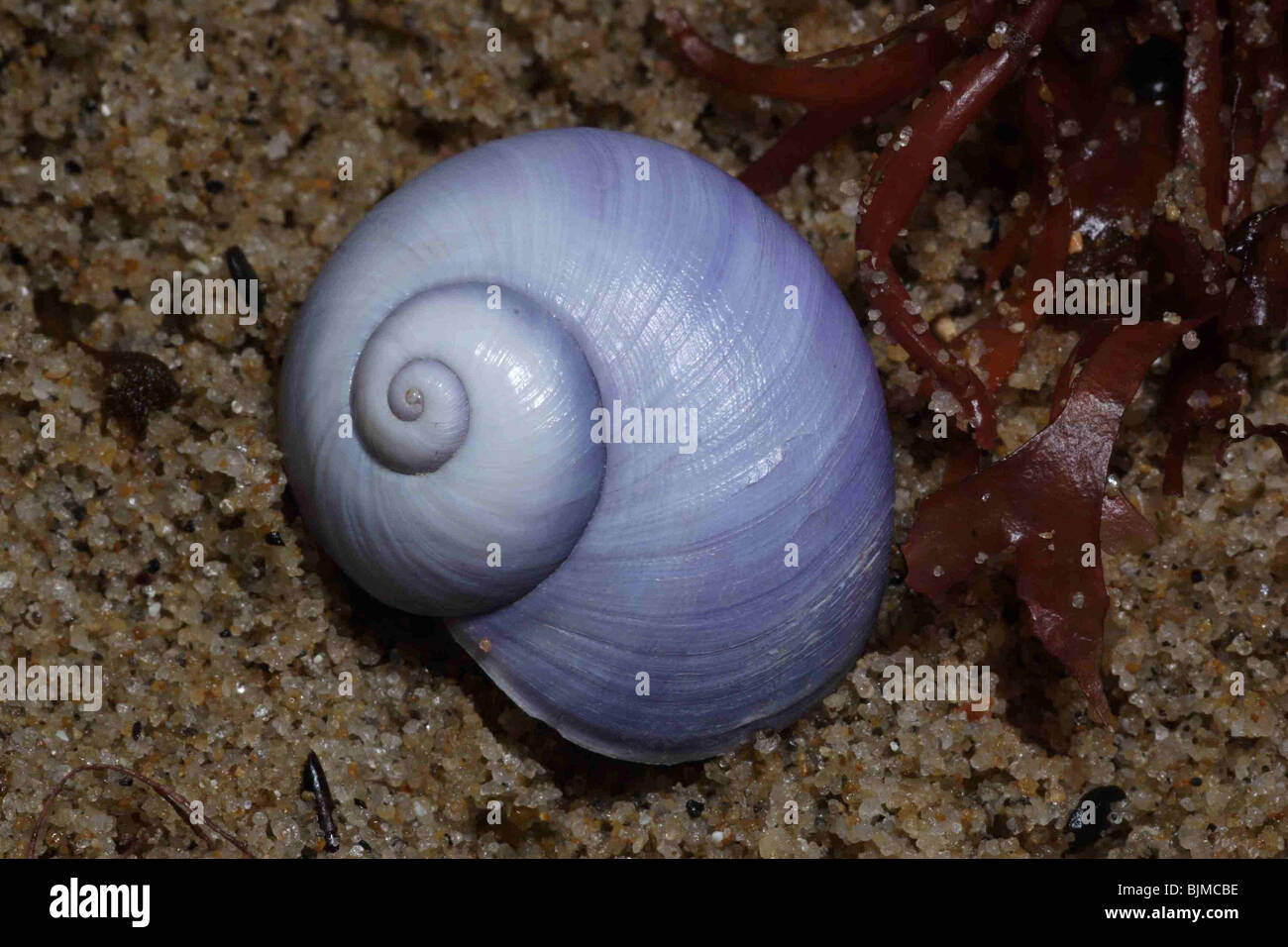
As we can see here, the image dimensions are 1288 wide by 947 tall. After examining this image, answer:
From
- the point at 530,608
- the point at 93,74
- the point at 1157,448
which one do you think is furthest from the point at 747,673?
the point at 93,74

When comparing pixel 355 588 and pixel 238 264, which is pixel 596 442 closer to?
pixel 355 588

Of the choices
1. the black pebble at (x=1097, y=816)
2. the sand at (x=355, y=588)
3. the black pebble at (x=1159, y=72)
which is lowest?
the black pebble at (x=1097, y=816)

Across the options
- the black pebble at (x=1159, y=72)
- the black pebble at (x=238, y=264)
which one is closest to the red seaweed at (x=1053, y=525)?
the black pebble at (x=1159, y=72)

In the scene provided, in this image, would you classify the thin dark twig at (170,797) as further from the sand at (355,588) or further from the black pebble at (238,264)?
the black pebble at (238,264)

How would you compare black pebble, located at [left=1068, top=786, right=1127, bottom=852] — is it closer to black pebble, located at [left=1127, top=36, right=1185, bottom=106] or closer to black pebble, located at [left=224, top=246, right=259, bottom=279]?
black pebble, located at [left=1127, top=36, right=1185, bottom=106]

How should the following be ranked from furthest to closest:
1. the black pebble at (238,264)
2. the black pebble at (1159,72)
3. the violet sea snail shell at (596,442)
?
the black pebble at (238,264) < the black pebble at (1159,72) < the violet sea snail shell at (596,442)

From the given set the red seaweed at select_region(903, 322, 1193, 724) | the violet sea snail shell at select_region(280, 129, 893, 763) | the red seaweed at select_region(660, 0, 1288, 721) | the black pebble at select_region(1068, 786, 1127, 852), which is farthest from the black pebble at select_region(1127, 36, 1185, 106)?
the black pebble at select_region(1068, 786, 1127, 852)

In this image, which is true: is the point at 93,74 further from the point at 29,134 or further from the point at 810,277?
the point at 810,277
